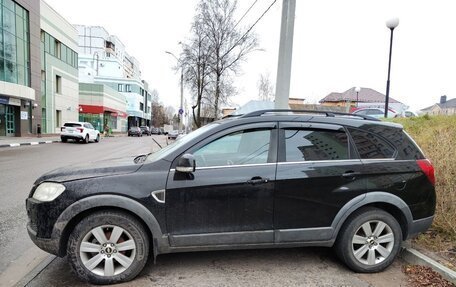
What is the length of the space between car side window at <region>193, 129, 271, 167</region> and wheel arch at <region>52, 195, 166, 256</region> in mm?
791

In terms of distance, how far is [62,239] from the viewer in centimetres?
331

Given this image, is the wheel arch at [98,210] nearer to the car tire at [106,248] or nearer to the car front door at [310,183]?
the car tire at [106,248]

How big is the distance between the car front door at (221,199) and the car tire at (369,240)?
3.03 feet

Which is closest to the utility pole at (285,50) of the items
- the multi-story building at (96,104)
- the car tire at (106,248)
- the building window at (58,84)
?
the car tire at (106,248)

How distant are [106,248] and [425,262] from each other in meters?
3.62

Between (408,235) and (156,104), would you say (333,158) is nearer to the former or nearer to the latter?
(408,235)

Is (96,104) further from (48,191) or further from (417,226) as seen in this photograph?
(417,226)

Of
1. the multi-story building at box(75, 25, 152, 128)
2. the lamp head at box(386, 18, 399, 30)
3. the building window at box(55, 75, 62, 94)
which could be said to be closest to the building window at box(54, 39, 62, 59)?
the building window at box(55, 75, 62, 94)

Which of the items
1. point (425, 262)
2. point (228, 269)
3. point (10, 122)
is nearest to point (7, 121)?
point (10, 122)

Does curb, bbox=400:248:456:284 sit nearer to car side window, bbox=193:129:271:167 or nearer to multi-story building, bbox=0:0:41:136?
car side window, bbox=193:129:271:167

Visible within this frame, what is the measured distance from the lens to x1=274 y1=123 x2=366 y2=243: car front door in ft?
11.7

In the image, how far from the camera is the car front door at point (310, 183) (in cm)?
358

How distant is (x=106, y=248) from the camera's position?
3332mm

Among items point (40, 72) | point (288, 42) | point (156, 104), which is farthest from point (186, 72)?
point (156, 104)
